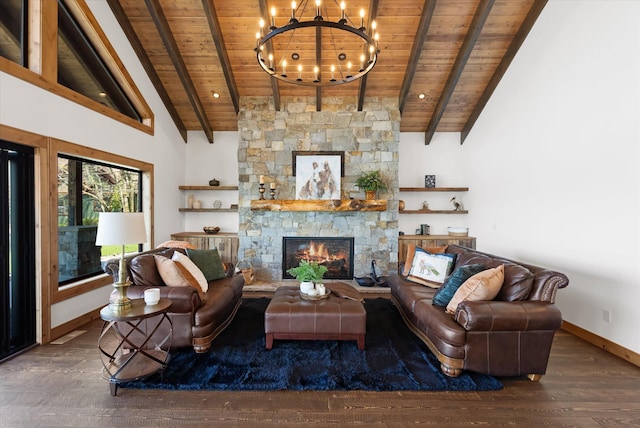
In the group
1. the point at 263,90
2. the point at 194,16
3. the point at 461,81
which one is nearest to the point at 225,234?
the point at 263,90

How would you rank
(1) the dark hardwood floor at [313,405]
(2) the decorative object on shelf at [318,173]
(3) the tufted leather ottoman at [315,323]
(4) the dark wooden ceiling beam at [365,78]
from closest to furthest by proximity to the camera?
(1) the dark hardwood floor at [313,405], (3) the tufted leather ottoman at [315,323], (4) the dark wooden ceiling beam at [365,78], (2) the decorative object on shelf at [318,173]

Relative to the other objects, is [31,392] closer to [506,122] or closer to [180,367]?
[180,367]

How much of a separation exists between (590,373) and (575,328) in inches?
38.3

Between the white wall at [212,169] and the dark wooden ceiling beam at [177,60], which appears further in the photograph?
the white wall at [212,169]

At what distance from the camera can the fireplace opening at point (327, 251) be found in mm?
5629

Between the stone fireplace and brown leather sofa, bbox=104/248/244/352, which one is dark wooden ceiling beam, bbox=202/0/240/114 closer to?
the stone fireplace

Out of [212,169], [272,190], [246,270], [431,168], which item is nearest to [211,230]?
[246,270]

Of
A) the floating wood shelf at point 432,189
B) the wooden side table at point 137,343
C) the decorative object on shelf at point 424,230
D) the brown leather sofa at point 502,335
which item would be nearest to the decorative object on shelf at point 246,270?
the wooden side table at point 137,343

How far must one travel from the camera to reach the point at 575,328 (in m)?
3.43

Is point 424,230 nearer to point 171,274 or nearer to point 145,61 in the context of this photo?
point 171,274

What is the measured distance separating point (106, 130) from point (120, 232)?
2.52 metres

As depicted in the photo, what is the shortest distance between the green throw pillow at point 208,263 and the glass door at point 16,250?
155 centimetres

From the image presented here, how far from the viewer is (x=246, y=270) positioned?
17.6ft

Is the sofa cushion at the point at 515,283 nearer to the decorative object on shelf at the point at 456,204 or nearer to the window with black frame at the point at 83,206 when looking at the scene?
the decorative object on shelf at the point at 456,204
